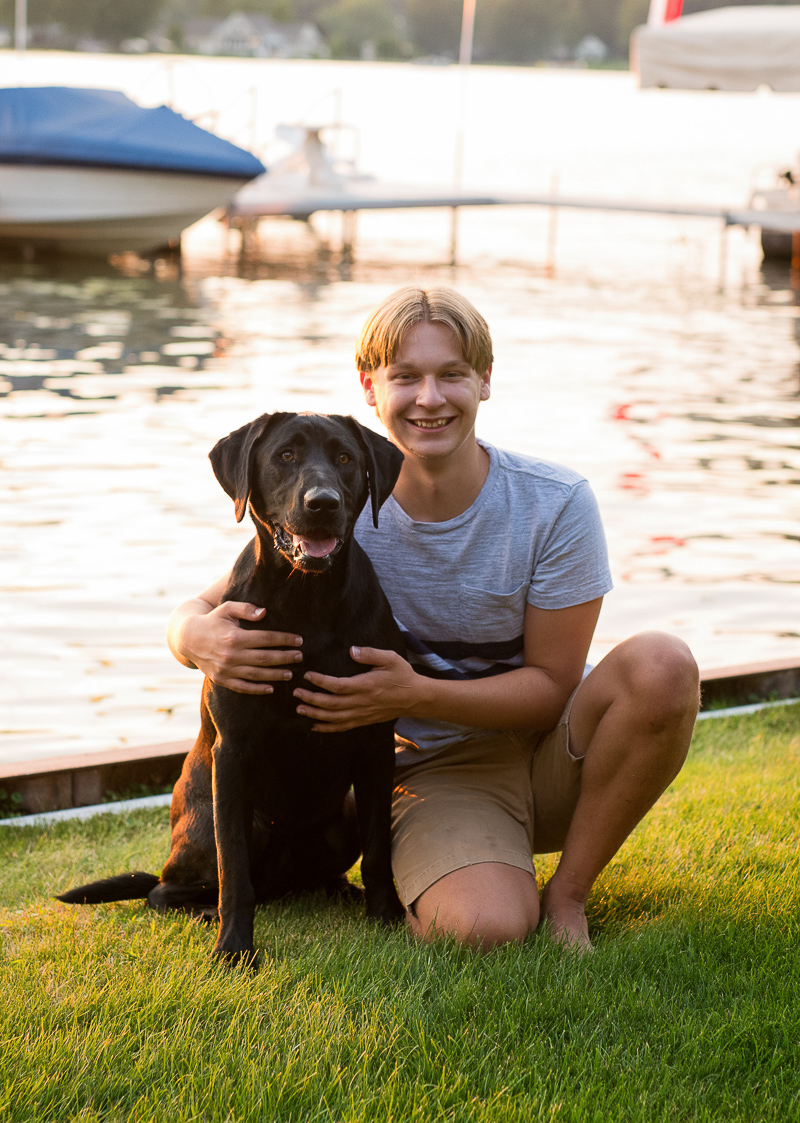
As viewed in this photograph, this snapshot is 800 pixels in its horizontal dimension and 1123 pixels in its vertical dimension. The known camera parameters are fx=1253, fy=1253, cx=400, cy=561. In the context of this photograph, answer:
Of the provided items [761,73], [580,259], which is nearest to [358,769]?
[761,73]

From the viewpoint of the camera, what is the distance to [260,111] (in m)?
38.3

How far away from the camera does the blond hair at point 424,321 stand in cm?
308

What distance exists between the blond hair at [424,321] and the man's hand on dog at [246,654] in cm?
75

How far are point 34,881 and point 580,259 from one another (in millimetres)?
19481

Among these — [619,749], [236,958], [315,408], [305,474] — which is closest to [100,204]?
[315,408]

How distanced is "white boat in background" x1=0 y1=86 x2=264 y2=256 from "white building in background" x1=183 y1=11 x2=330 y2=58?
51.7 metres

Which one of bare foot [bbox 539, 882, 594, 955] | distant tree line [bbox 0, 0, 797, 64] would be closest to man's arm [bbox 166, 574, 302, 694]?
bare foot [bbox 539, 882, 594, 955]

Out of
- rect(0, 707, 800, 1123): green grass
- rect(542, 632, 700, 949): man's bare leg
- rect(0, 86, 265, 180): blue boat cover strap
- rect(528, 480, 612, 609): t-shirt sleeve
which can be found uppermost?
rect(0, 86, 265, 180): blue boat cover strap

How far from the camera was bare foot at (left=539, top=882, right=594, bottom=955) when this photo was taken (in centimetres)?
287

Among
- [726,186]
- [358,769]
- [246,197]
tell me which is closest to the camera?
[358,769]

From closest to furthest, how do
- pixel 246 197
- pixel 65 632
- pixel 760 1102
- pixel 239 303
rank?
pixel 760 1102, pixel 65 632, pixel 239 303, pixel 246 197

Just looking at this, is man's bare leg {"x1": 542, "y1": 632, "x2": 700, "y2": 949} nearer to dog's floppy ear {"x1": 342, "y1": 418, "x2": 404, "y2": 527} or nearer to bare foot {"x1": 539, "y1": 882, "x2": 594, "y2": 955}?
bare foot {"x1": 539, "y1": 882, "x2": 594, "y2": 955}

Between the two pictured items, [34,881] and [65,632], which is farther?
[65,632]

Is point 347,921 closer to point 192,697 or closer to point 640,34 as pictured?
point 192,697
